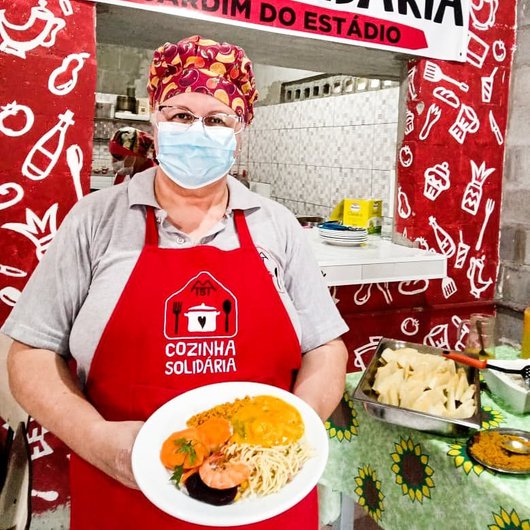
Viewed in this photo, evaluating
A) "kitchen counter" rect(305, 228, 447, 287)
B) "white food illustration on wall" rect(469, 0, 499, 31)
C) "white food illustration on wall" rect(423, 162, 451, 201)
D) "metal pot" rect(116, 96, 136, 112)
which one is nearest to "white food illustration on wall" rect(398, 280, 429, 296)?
"kitchen counter" rect(305, 228, 447, 287)

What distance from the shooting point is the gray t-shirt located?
1.25 m

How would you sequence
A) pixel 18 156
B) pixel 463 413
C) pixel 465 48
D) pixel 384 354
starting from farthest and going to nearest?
pixel 465 48 < pixel 18 156 < pixel 384 354 < pixel 463 413

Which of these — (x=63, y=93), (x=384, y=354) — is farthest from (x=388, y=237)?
(x=63, y=93)

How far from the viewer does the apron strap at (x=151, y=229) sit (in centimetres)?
134

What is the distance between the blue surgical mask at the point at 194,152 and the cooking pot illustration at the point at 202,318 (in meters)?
0.32

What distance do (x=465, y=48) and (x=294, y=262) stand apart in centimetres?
224

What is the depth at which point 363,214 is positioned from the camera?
328cm

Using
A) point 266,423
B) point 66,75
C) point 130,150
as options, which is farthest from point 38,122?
point 266,423

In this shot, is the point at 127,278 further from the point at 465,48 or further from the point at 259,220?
the point at 465,48

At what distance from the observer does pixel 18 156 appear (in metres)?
2.22

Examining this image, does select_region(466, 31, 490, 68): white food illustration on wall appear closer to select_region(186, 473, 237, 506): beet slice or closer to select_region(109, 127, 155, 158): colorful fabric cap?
select_region(109, 127, 155, 158): colorful fabric cap

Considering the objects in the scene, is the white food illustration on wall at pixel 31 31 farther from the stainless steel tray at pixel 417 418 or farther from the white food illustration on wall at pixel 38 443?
the stainless steel tray at pixel 417 418

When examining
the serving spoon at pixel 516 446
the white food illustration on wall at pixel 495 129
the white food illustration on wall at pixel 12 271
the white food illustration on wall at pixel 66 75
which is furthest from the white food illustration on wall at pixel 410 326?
the white food illustration on wall at pixel 66 75

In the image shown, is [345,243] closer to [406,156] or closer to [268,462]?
[406,156]
